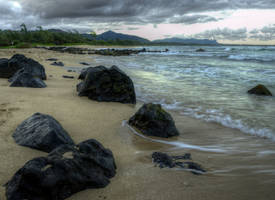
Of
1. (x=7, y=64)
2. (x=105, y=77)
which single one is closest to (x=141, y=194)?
(x=105, y=77)

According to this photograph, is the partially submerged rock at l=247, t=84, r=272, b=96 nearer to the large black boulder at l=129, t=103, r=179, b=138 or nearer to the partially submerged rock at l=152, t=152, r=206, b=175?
the large black boulder at l=129, t=103, r=179, b=138

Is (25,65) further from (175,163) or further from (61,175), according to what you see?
(175,163)

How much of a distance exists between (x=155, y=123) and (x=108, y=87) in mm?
2594

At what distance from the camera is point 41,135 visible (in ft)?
8.79

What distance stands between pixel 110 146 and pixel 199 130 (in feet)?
6.55

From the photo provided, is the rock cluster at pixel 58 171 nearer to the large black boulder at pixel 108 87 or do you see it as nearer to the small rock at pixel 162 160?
the small rock at pixel 162 160

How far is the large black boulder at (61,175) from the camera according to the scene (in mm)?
1765

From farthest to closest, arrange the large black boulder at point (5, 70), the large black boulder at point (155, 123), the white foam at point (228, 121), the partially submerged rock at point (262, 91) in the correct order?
the large black boulder at point (5, 70) < the partially submerged rock at point (262, 91) < the white foam at point (228, 121) < the large black boulder at point (155, 123)

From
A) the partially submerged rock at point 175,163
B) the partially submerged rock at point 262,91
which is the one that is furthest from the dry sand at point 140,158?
the partially submerged rock at point 262,91

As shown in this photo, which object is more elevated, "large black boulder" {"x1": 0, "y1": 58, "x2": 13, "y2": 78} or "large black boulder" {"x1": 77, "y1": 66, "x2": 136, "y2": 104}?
"large black boulder" {"x1": 0, "y1": 58, "x2": 13, "y2": 78}

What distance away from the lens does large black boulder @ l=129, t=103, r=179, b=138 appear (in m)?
3.70

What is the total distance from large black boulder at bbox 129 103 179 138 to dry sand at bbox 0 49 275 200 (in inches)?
10.4

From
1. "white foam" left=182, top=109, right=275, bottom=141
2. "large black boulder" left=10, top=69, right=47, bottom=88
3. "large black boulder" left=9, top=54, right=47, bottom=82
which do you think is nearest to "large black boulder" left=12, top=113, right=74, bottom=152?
"white foam" left=182, top=109, right=275, bottom=141

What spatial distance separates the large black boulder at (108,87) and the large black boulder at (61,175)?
3.55 metres
